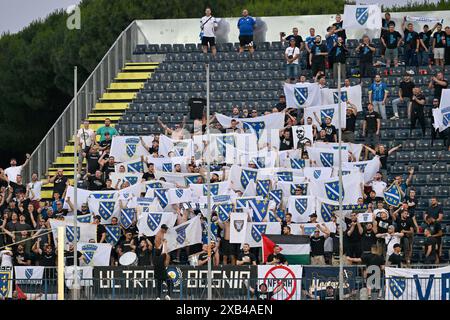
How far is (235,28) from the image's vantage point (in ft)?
147

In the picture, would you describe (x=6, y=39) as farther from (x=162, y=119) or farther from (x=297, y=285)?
(x=297, y=285)

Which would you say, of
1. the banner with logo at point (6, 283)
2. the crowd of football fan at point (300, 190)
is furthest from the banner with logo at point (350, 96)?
the banner with logo at point (6, 283)

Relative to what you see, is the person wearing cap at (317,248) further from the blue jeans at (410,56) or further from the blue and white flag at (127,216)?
the blue jeans at (410,56)

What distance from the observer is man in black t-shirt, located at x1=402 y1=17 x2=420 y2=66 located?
131 ft

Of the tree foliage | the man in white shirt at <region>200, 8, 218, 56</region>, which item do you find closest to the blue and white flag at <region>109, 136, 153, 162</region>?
the man in white shirt at <region>200, 8, 218, 56</region>

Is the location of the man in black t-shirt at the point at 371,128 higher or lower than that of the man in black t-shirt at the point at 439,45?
lower

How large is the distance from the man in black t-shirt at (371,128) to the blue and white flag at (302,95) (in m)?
1.58

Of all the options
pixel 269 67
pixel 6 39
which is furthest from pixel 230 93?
pixel 6 39

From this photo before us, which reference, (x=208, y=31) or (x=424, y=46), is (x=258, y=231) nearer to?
(x=424, y=46)

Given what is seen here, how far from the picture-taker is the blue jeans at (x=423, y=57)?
40.1 meters

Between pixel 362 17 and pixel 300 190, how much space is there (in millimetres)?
9388

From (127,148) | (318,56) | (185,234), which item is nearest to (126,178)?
(127,148)

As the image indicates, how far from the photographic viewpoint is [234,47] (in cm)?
4369
